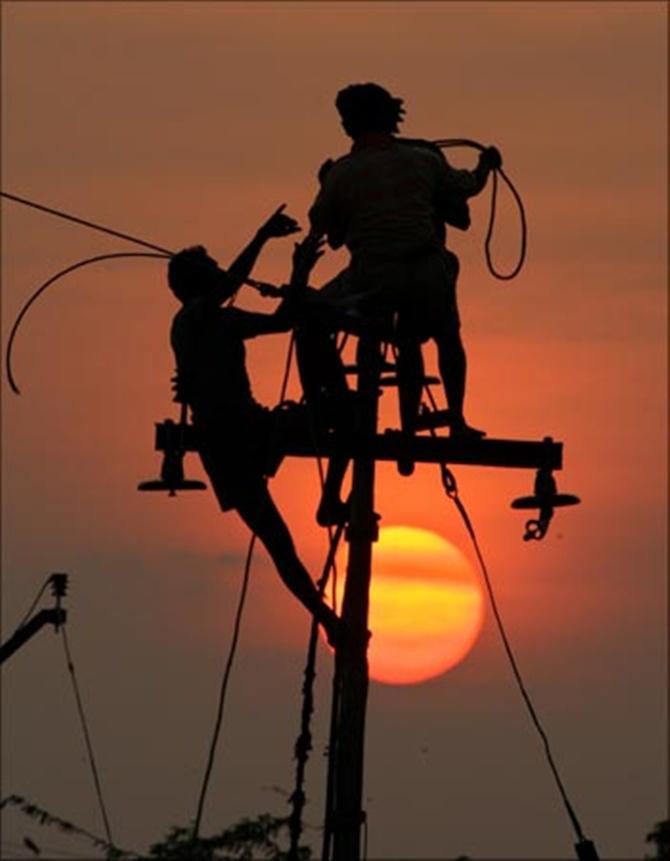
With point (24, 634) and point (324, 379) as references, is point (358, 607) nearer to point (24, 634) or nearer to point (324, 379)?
point (324, 379)

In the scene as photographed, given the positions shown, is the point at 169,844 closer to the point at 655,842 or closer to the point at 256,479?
the point at 655,842

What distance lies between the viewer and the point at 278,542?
69.8 ft

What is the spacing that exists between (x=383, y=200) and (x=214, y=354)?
4.87ft

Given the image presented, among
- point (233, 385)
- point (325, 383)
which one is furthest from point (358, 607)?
point (233, 385)

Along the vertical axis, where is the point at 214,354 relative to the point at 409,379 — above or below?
below

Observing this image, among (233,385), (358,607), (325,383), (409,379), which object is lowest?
(358,607)

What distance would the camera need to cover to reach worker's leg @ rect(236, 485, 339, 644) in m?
21.2

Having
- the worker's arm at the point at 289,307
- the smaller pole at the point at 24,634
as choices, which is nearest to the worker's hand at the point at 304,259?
the worker's arm at the point at 289,307

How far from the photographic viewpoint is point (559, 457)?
21.9m

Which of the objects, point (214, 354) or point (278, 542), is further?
point (278, 542)

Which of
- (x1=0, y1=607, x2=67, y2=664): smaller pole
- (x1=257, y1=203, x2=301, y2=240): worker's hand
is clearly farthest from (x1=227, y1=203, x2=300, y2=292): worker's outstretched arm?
(x1=0, y1=607, x2=67, y2=664): smaller pole

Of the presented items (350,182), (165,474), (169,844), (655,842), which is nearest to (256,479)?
(165,474)

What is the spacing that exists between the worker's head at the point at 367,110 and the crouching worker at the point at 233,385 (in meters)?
0.84

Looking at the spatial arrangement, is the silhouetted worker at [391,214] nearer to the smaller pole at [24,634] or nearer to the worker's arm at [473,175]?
the worker's arm at [473,175]
